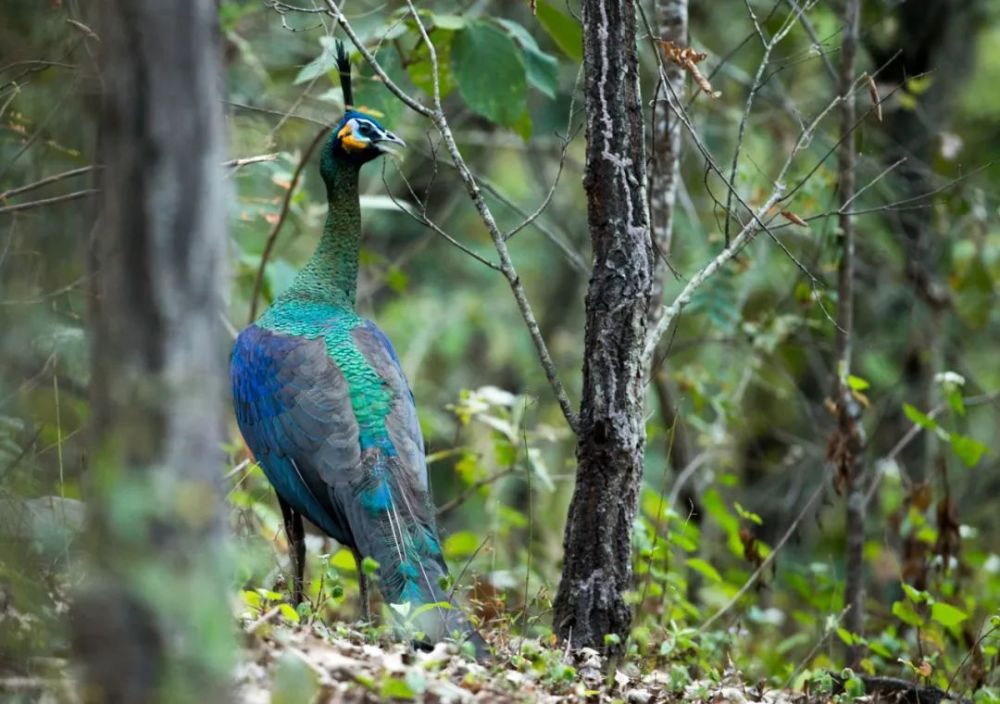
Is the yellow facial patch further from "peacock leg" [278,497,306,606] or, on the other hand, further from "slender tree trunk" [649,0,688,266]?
"peacock leg" [278,497,306,606]

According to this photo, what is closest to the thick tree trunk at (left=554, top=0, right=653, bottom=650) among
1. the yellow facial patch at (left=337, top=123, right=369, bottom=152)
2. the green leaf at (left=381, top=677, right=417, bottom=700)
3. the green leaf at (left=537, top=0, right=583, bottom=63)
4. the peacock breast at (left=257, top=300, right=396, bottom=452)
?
the peacock breast at (left=257, top=300, right=396, bottom=452)

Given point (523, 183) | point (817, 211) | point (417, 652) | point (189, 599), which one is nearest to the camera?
point (189, 599)

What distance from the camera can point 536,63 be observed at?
699cm

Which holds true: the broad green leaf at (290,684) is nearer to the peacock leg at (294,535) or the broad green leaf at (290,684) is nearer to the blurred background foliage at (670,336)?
the blurred background foliage at (670,336)

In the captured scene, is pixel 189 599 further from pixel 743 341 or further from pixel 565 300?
pixel 565 300

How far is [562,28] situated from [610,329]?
2214mm

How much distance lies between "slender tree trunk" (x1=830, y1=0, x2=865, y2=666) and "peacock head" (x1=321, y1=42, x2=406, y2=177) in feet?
8.90

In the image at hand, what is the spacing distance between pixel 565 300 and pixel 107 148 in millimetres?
10896

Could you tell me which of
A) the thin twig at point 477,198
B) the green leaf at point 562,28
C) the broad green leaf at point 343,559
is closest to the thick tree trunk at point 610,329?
the thin twig at point 477,198

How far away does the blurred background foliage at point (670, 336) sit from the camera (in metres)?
5.87

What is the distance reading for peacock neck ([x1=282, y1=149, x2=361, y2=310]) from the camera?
265 inches

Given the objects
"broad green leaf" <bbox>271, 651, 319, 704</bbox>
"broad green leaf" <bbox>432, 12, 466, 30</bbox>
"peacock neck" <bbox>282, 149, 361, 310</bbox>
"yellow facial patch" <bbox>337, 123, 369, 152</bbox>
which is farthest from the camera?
"yellow facial patch" <bbox>337, 123, 369, 152</bbox>

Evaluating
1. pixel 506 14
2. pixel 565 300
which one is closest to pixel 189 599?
pixel 506 14

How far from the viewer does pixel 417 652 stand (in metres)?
4.58
